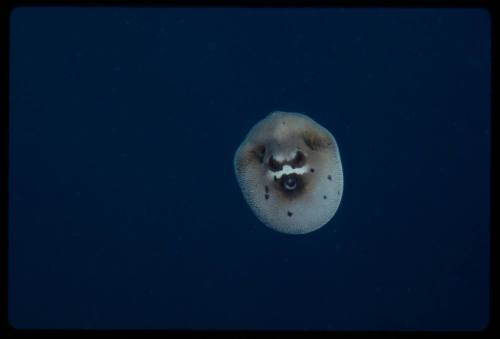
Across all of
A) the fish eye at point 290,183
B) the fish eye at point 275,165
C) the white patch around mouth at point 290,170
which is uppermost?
the fish eye at point 275,165

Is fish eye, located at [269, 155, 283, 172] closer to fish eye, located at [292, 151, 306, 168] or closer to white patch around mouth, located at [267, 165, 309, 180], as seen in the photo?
white patch around mouth, located at [267, 165, 309, 180]

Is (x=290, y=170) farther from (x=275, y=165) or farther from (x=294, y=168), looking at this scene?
(x=275, y=165)

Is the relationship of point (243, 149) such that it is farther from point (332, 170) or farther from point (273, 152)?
point (332, 170)

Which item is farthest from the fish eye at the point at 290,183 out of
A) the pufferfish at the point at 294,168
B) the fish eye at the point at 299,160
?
the fish eye at the point at 299,160

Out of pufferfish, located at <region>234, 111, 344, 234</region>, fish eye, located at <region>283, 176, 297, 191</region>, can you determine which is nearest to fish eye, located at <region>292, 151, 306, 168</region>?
pufferfish, located at <region>234, 111, 344, 234</region>

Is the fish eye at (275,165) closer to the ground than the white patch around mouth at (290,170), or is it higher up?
higher up

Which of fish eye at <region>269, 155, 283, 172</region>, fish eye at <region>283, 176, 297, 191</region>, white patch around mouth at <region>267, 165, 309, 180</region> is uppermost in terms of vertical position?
fish eye at <region>269, 155, 283, 172</region>

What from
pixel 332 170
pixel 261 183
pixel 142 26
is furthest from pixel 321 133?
pixel 142 26

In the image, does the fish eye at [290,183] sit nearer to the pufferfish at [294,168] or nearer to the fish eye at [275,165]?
the pufferfish at [294,168]
